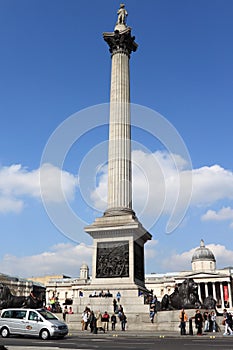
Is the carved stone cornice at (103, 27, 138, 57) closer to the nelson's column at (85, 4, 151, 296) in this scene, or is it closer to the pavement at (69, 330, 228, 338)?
the nelson's column at (85, 4, 151, 296)

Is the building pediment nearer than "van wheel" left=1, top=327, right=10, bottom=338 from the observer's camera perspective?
No

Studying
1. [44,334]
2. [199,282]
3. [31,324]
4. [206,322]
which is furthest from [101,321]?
[199,282]

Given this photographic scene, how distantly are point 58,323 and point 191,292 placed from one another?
12.2m

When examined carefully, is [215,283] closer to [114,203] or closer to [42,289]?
[42,289]

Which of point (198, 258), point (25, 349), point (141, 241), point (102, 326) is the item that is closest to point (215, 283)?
point (198, 258)

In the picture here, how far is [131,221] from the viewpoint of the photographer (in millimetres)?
33906

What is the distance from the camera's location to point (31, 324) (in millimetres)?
22141

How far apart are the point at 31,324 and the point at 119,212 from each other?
15.3 metres

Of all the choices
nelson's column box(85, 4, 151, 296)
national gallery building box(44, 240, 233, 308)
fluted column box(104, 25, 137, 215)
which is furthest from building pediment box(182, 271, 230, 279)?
fluted column box(104, 25, 137, 215)

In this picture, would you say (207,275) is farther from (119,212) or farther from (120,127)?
(119,212)

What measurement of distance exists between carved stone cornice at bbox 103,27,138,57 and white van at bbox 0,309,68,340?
2980 cm

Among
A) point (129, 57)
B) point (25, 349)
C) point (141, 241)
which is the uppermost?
point (129, 57)

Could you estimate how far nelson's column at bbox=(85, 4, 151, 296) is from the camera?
3306 centimetres

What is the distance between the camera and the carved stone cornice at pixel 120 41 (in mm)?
42906
